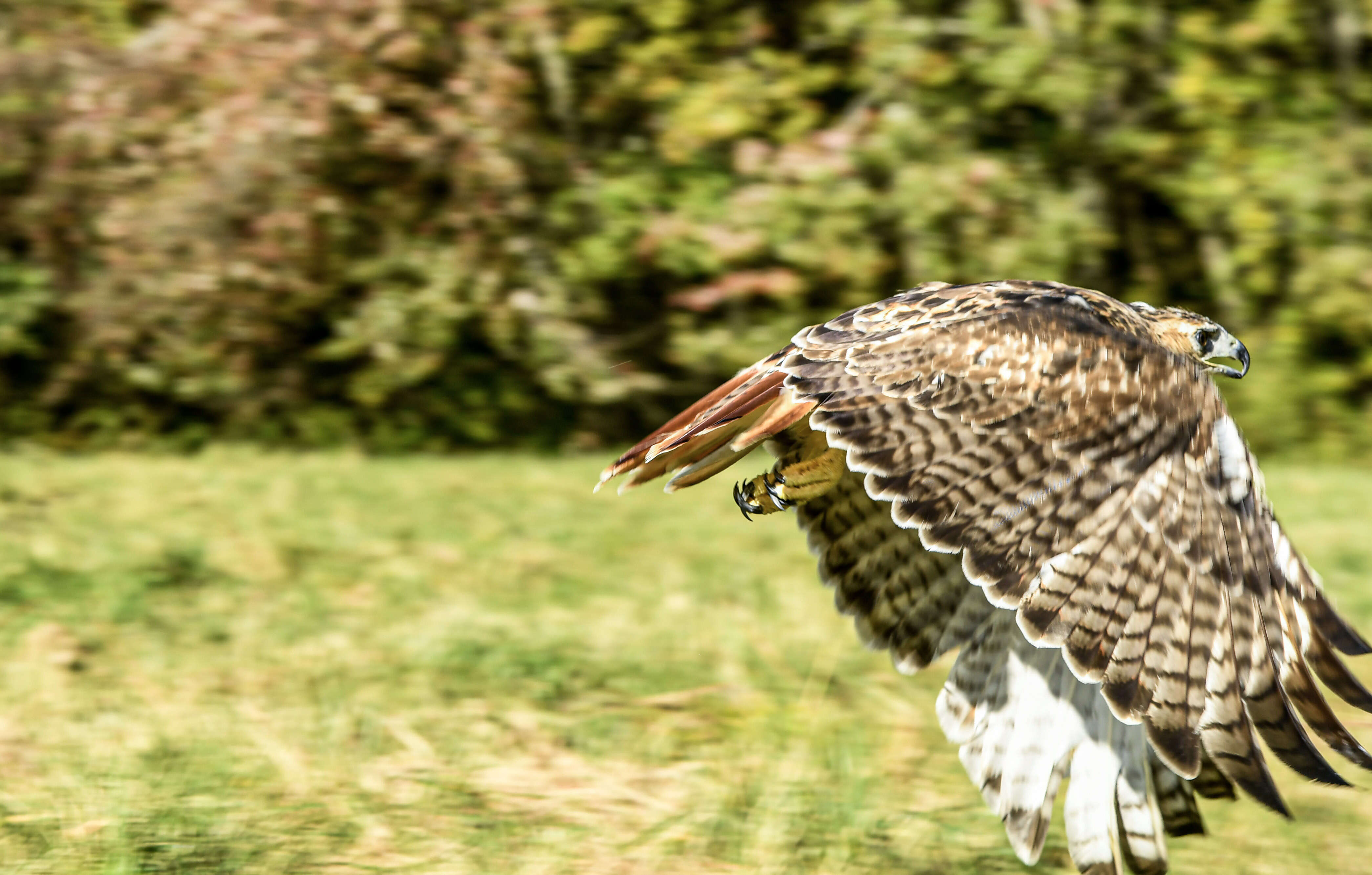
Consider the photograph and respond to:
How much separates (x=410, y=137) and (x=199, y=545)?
252 centimetres

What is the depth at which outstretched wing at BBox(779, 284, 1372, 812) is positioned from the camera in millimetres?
2682

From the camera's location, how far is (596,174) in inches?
289

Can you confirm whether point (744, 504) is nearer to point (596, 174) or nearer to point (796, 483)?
point (796, 483)

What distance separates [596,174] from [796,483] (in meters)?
4.52

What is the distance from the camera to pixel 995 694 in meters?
3.17

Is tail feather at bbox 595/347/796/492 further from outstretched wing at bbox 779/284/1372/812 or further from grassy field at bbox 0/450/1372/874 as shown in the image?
grassy field at bbox 0/450/1372/874

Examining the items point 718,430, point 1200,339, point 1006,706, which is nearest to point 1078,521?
point 1006,706

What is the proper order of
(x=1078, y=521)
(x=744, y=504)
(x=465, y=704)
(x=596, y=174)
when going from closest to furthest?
(x=1078, y=521)
(x=744, y=504)
(x=465, y=704)
(x=596, y=174)

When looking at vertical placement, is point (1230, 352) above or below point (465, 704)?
above

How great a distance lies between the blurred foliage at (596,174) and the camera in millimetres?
6957

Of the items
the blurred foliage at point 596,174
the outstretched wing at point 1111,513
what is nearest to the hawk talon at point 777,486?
the outstretched wing at point 1111,513

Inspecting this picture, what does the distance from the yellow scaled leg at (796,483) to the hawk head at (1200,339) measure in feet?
2.63

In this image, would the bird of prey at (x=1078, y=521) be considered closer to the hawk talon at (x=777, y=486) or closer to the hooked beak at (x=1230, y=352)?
the hawk talon at (x=777, y=486)

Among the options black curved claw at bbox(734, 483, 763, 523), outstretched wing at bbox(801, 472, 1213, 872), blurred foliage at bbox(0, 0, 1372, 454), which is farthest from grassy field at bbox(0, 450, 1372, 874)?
blurred foliage at bbox(0, 0, 1372, 454)
